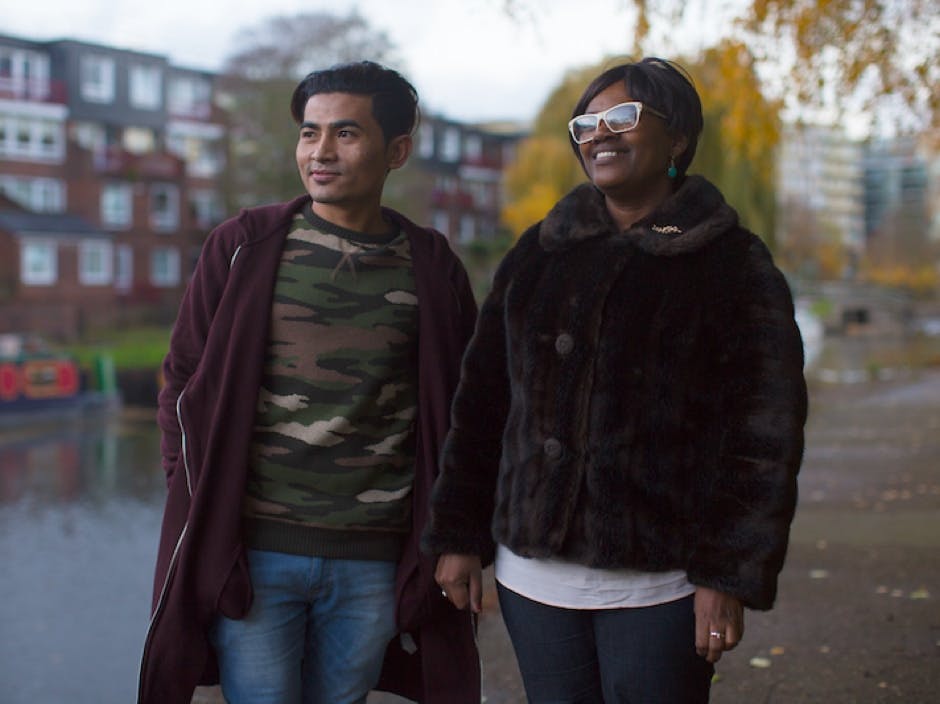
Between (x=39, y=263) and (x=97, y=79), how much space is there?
10.2 m

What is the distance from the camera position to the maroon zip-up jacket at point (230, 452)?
2.70 m

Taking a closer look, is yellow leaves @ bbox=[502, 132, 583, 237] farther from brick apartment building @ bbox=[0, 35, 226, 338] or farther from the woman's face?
the woman's face

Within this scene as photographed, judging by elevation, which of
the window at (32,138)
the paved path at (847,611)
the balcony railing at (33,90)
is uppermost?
the balcony railing at (33,90)

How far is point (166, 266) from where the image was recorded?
48.3 m

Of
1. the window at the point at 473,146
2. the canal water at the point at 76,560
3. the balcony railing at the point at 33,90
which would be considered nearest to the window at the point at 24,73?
the balcony railing at the point at 33,90

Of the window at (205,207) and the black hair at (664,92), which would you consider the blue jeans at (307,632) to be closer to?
the black hair at (664,92)

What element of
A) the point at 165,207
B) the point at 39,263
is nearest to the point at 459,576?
the point at 39,263

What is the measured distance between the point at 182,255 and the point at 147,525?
39332 mm

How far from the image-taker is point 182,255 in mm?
48531

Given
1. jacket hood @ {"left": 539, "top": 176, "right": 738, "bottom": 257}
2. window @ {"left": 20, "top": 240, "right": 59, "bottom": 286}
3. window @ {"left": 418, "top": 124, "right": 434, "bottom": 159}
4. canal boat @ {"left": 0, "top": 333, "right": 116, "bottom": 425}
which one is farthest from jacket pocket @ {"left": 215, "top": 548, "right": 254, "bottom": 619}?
window @ {"left": 418, "top": 124, "right": 434, "bottom": 159}

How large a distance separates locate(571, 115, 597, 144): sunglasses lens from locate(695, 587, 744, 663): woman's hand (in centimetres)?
96

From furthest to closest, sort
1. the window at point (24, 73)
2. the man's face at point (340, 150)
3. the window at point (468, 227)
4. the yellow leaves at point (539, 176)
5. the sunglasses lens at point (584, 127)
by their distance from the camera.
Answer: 1. the window at point (468, 227)
2. the window at point (24, 73)
3. the yellow leaves at point (539, 176)
4. the man's face at point (340, 150)
5. the sunglasses lens at point (584, 127)

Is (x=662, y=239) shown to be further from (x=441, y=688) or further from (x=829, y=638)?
(x=829, y=638)

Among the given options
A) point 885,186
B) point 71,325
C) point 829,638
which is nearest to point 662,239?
point 829,638
